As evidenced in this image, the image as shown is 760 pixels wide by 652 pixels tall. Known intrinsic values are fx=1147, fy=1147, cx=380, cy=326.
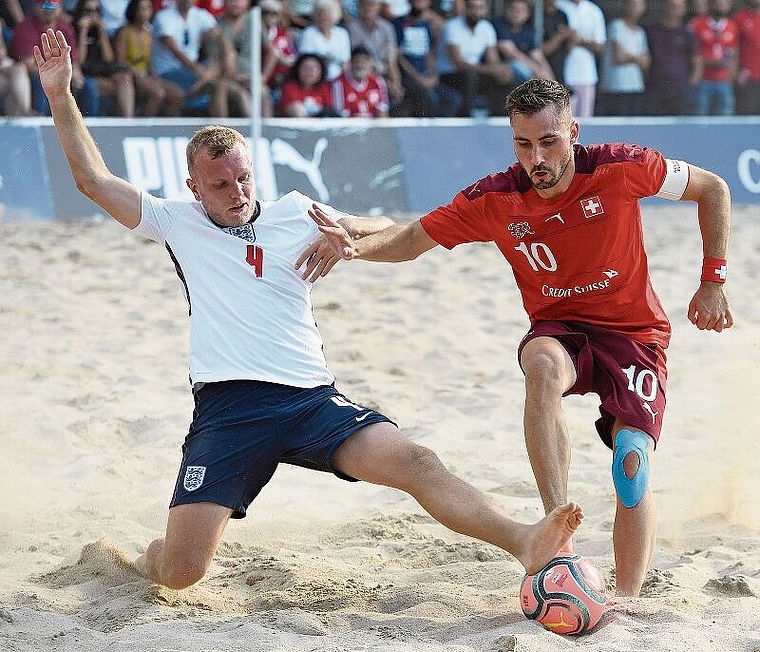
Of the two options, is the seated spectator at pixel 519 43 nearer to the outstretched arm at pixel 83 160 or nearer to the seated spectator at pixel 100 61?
the seated spectator at pixel 100 61

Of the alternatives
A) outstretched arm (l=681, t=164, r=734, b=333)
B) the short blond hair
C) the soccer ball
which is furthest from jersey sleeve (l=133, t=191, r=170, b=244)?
outstretched arm (l=681, t=164, r=734, b=333)

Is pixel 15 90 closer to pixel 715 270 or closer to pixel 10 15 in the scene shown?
pixel 10 15

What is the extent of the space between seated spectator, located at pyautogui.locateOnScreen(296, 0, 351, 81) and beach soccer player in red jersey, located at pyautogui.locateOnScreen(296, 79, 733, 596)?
7281 mm

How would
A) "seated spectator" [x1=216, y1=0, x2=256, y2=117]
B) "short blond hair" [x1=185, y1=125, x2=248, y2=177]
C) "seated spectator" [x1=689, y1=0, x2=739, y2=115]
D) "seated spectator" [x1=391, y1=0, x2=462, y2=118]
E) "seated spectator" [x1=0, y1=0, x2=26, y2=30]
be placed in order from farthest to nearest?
"seated spectator" [x1=689, y1=0, x2=739, y2=115], "seated spectator" [x1=391, y1=0, x2=462, y2=118], "seated spectator" [x1=216, y1=0, x2=256, y2=117], "seated spectator" [x1=0, y1=0, x2=26, y2=30], "short blond hair" [x1=185, y1=125, x2=248, y2=177]

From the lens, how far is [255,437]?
3.74 meters

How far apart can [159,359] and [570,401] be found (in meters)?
2.38

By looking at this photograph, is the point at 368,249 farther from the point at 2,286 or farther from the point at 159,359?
the point at 2,286

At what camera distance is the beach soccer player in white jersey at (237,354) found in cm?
368

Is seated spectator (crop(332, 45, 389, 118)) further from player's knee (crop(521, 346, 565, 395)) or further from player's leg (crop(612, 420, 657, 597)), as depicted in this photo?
player's leg (crop(612, 420, 657, 597))

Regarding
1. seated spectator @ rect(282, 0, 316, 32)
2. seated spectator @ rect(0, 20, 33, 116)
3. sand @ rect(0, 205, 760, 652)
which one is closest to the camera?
sand @ rect(0, 205, 760, 652)

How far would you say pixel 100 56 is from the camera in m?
10.0

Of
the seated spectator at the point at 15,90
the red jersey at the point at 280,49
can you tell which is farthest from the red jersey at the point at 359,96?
the seated spectator at the point at 15,90

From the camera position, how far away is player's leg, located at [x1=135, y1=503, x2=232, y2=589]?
3.66 meters

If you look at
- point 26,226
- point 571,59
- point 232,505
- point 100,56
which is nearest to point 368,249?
point 232,505
